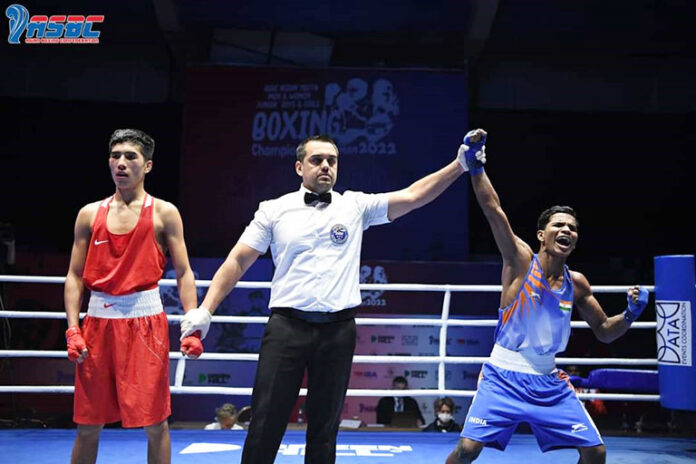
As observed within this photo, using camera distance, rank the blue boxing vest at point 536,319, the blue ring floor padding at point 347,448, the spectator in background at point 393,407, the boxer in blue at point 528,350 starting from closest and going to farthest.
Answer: the boxer in blue at point 528,350, the blue boxing vest at point 536,319, the blue ring floor padding at point 347,448, the spectator in background at point 393,407

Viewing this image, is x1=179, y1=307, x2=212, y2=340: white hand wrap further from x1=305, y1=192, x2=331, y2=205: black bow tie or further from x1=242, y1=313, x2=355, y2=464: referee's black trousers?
x1=305, y1=192, x2=331, y2=205: black bow tie

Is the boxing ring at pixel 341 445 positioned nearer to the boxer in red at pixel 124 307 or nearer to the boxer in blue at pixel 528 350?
the boxer in blue at pixel 528 350

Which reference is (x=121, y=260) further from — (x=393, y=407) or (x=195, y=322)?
(x=393, y=407)

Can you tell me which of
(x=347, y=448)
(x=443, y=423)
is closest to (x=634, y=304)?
(x=347, y=448)

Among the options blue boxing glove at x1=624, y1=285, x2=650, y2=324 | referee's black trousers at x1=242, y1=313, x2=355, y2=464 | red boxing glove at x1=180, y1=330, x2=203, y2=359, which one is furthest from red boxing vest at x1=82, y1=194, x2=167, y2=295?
blue boxing glove at x1=624, y1=285, x2=650, y2=324

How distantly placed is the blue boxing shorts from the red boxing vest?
4.82 ft

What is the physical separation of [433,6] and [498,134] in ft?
7.62

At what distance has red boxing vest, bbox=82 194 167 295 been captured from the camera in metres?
2.59

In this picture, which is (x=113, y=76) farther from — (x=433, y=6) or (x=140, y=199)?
(x=140, y=199)

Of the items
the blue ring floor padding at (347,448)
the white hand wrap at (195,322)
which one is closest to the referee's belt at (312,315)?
the white hand wrap at (195,322)

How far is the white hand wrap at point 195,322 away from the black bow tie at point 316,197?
589 millimetres

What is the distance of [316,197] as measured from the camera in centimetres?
266

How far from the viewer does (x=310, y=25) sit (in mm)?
10023

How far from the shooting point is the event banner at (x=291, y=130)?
924 cm
